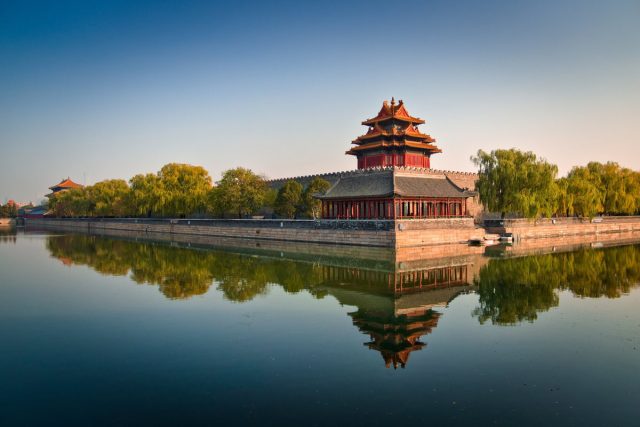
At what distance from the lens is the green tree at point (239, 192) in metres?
45.5

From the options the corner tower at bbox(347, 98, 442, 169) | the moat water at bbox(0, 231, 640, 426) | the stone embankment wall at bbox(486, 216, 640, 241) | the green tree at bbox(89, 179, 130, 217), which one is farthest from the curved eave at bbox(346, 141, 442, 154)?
the green tree at bbox(89, 179, 130, 217)

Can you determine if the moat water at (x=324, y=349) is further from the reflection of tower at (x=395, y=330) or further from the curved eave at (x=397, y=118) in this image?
the curved eave at (x=397, y=118)

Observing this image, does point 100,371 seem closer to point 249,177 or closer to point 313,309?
point 313,309

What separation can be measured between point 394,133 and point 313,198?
9533 mm

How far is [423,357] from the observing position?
988cm

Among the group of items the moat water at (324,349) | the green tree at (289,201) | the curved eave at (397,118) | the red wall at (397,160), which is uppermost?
the curved eave at (397,118)

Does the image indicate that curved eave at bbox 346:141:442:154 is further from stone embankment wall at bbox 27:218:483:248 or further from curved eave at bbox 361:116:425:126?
stone embankment wall at bbox 27:218:483:248

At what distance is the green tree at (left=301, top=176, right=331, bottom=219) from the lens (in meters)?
41.4

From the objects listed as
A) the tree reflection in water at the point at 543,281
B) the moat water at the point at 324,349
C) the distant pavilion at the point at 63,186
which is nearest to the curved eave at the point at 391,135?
the tree reflection in water at the point at 543,281

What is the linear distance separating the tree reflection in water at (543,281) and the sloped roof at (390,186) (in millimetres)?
9883

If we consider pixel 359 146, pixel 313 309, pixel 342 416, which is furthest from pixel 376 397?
pixel 359 146

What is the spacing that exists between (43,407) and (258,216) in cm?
4423

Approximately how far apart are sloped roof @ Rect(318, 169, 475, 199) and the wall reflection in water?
8833mm

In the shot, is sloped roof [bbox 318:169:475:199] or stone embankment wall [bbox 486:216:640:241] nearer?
sloped roof [bbox 318:169:475:199]
